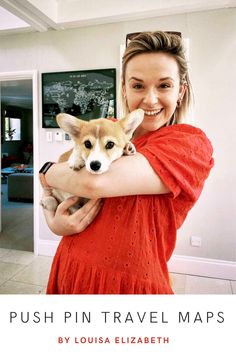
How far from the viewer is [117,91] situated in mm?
812

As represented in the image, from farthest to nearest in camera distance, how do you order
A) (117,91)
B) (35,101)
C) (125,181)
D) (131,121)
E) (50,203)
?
(35,101) < (117,91) < (50,203) < (131,121) < (125,181)

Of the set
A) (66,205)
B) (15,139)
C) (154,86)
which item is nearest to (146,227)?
(66,205)

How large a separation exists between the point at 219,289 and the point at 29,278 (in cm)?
78

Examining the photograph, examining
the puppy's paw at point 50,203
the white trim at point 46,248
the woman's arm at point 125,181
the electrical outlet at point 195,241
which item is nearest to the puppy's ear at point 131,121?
the woman's arm at point 125,181

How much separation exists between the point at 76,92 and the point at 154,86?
20.9 inches

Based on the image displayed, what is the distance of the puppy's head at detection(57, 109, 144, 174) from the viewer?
52cm

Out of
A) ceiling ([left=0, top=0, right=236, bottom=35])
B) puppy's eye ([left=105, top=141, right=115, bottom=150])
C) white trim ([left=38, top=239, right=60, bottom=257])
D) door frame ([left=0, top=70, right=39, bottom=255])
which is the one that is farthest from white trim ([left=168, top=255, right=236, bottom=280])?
ceiling ([left=0, top=0, right=236, bottom=35])

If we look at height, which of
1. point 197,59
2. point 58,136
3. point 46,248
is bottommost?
point 46,248

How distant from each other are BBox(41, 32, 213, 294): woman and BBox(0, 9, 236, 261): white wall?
0.37m

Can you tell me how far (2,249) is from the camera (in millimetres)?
1235

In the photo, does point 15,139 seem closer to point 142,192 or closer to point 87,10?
point 87,10

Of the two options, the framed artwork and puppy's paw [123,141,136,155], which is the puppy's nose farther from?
the framed artwork
